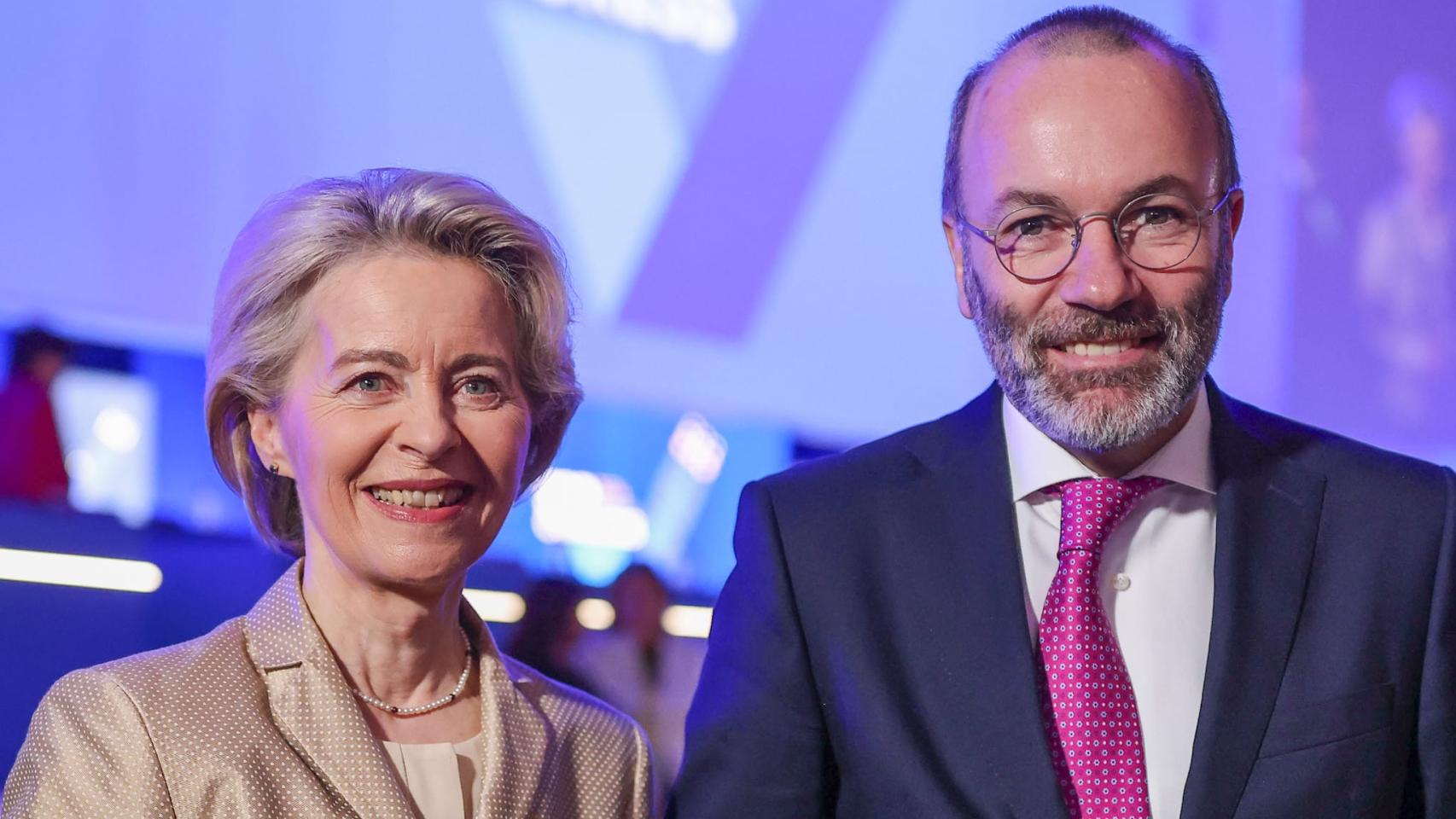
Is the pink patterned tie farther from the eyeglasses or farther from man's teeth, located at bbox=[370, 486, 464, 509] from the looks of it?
man's teeth, located at bbox=[370, 486, 464, 509]

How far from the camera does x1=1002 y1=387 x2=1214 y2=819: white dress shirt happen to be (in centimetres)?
172

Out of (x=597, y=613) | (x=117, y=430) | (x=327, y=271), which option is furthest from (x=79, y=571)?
(x=327, y=271)

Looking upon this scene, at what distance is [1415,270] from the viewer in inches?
195

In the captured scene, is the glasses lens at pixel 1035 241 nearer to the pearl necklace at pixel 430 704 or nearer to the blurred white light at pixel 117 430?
the pearl necklace at pixel 430 704

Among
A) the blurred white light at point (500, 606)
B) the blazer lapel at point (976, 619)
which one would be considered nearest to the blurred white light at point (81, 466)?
the blurred white light at point (500, 606)

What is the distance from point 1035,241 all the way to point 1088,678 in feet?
1.63

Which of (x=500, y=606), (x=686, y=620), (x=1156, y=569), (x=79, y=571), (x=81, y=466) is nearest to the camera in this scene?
(x=1156, y=569)

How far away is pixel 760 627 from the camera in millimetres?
1816

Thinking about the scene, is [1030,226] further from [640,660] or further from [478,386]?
[640,660]

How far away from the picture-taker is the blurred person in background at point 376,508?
70.3 inches

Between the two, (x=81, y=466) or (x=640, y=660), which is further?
(x=640, y=660)

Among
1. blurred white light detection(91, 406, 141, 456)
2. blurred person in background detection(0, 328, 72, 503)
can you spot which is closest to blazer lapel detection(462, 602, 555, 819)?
blurred person in background detection(0, 328, 72, 503)

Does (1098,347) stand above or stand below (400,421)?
above

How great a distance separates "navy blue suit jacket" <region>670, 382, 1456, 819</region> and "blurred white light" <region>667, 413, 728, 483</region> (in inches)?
107
